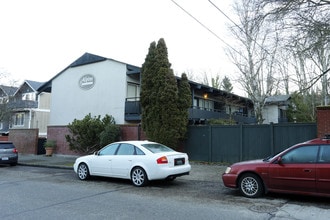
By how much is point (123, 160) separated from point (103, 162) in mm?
998

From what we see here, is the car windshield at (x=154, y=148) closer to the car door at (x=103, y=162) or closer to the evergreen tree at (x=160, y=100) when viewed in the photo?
the car door at (x=103, y=162)

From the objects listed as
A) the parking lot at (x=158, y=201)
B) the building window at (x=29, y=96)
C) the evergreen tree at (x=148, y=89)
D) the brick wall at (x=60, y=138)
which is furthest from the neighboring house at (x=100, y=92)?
the building window at (x=29, y=96)

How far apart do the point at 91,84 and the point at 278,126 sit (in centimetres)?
1540

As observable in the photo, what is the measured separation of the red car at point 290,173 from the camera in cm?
724

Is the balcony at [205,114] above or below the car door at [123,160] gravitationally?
above

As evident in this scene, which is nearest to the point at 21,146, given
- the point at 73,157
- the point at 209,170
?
the point at 73,157

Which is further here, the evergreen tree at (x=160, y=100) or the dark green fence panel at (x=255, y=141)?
the evergreen tree at (x=160, y=100)

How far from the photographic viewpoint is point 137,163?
10.0 m

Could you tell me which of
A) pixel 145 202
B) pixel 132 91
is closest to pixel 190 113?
pixel 132 91

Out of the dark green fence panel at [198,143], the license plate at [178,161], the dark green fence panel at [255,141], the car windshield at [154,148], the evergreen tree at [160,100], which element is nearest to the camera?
the license plate at [178,161]

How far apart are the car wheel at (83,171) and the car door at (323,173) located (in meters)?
7.87

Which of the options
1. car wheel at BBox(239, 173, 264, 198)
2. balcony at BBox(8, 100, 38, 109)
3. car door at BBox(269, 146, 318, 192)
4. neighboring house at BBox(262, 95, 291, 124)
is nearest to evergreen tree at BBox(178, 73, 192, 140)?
car wheel at BBox(239, 173, 264, 198)

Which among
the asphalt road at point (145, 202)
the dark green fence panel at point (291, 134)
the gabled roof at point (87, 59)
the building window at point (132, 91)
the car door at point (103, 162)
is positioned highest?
the gabled roof at point (87, 59)

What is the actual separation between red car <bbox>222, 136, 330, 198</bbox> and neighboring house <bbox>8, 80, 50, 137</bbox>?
36614 mm
